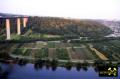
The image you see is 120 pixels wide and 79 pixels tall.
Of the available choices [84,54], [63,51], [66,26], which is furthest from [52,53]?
[66,26]

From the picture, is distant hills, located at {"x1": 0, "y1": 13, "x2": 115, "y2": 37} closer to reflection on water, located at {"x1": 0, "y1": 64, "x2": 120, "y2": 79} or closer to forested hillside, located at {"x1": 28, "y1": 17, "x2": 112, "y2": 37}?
forested hillside, located at {"x1": 28, "y1": 17, "x2": 112, "y2": 37}

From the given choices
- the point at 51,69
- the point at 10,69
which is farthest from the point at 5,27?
the point at 51,69

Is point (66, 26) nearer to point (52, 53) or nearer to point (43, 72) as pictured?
point (52, 53)

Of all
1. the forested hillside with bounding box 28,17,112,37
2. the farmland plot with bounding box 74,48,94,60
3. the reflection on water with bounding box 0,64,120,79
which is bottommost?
the reflection on water with bounding box 0,64,120,79

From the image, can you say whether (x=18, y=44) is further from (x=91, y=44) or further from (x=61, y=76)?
(x=91, y=44)

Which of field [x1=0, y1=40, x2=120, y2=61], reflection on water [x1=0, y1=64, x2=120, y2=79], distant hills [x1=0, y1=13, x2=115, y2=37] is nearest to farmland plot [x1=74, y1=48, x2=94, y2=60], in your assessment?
field [x1=0, y1=40, x2=120, y2=61]
